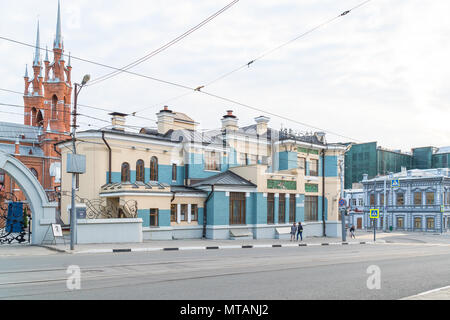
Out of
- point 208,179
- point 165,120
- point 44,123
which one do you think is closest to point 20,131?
point 44,123

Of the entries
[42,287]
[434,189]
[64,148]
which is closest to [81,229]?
[64,148]

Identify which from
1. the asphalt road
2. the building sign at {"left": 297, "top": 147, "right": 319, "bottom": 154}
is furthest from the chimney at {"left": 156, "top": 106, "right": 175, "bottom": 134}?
the asphalt road

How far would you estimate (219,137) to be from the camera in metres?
35.0

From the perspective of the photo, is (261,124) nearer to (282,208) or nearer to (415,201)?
(282,208)

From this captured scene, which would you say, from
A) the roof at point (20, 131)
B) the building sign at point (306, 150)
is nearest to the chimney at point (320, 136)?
the building sign at point (306, 150)

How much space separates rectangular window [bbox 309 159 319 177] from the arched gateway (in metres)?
24.3

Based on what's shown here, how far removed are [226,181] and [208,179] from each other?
155 centimetres

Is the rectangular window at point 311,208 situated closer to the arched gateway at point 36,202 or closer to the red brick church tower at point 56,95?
the arched gateway at point 36,202

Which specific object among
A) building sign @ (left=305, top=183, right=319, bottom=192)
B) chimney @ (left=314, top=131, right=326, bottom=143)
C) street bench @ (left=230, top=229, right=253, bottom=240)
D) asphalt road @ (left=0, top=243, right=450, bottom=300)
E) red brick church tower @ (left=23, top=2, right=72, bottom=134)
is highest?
red brick church tower @ (left=23, top=2, right=72, bottom=134)

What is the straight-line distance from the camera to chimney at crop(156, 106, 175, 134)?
118 feet

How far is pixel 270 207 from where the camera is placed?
34.2m

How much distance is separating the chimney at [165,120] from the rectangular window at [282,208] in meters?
11.2

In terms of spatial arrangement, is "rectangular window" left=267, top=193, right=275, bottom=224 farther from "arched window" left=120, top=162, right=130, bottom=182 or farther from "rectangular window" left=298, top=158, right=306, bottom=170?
"arched window" left=120, top=162, right=130, bottom=182
